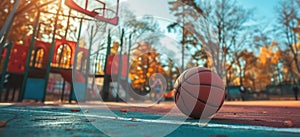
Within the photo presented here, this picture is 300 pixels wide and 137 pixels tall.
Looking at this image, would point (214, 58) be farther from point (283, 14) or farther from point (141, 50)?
point (283, 14)

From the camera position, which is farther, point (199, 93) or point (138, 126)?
point (199, 93)

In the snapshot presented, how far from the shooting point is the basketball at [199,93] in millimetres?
2812

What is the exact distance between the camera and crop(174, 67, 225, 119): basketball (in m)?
2.81

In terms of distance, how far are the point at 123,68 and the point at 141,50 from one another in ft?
28.1

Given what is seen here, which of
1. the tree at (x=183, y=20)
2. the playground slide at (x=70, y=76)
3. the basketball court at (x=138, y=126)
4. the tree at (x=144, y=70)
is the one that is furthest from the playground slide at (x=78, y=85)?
the tree at (x=144, y=70)

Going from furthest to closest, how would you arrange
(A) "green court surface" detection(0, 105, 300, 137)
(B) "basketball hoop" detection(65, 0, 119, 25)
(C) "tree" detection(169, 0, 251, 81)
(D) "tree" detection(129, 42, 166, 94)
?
(D) "tree" detection(129, 42, 166, 94), (C) "tree" detection(169, 0, 251, 81), (B) "basketball hoop" detection(65, 0, 119, 25), (A) "green court surface" detection(0, 105, 300, 137)

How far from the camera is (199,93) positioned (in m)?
2.81

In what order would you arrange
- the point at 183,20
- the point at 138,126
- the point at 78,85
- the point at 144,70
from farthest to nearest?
the point at 144,70 → the point at 183,20 → the point at 78,85 → the point at 138,126

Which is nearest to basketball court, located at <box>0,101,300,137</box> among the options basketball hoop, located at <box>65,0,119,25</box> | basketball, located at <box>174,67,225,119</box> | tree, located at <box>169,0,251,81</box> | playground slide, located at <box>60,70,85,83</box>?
basketball, located at <box>174,67,225,119</box>

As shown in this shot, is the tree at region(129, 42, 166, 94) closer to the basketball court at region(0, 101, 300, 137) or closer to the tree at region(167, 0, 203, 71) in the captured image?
the tree at region(167, 0, 203, 71)

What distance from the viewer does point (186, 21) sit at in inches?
829

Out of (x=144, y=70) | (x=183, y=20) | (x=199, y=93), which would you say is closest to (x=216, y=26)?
(x=183, y=20)

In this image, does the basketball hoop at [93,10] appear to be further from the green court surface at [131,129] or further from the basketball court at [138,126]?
the green court surface at [131,129]

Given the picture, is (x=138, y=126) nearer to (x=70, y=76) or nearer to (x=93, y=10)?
(x=93, y=10)
